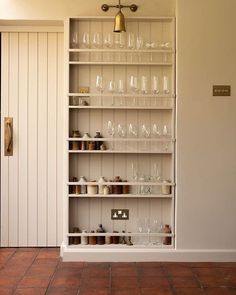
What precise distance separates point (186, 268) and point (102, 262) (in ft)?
2.68

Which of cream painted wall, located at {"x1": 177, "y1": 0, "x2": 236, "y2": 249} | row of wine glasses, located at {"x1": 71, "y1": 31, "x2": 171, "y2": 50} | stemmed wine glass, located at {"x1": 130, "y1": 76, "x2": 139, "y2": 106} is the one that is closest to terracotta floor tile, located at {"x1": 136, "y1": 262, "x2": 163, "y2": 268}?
cream painted wall, located at {"x1": 177, "y1": 0, "x2": 236, "y2": 249}

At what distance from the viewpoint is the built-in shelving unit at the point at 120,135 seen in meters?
4.63

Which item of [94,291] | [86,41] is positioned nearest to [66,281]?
[94,291]

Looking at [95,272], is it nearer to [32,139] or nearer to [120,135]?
[120,135]

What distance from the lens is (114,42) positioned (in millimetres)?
4691

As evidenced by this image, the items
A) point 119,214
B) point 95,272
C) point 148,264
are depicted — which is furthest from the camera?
point 119,214

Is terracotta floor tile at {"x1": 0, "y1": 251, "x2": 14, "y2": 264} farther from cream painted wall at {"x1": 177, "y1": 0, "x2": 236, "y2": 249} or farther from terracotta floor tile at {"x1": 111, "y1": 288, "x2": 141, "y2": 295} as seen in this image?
cream painted wall at {"x1": 177, "y1": 0, "x2": 236, "y2": 249}

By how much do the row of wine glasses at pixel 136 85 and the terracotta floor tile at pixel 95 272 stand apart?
5.67 feet

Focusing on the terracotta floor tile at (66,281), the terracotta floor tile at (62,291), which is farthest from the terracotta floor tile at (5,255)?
the terracotta floor tile at (62,291)

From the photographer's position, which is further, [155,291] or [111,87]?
[111,87]

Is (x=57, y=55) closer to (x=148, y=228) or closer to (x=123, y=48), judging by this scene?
(x=123, y=48)

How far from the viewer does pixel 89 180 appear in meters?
4.77

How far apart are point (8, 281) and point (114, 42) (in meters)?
2.48

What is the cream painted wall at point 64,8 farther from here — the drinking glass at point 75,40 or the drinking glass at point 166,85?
the drinking glass at point 166,85
